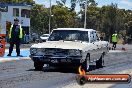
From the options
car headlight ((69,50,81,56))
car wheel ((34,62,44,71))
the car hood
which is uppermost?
the car hood

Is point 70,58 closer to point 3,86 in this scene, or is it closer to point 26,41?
point 3,86

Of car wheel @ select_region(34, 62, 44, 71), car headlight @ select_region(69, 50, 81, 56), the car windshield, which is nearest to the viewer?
car headlight @ select_region(69, 50, 81, 56)

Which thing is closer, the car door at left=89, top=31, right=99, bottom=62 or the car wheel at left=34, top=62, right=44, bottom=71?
the car wheel at left=34, top=62, right=44, bottom=71

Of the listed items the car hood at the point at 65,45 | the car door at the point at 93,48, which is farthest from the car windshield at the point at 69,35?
the car hood at the point at 65,45

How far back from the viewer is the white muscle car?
13.9 m

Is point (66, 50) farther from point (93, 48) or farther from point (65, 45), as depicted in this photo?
point (93, 48)

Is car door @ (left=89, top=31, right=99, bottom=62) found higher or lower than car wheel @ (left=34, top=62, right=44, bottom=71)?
higher

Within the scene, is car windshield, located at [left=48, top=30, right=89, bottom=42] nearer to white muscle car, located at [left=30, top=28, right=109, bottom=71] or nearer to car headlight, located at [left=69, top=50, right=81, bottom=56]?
white muscle car, located at [left=30, top=28, right=109, bottom=71]

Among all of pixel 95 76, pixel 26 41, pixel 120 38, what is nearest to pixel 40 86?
pixel 95 76

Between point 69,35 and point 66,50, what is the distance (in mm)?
1704

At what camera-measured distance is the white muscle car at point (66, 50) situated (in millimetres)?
13859

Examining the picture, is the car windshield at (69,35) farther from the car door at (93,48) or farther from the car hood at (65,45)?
the car hood at (65,45)

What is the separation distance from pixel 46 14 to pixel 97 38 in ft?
256

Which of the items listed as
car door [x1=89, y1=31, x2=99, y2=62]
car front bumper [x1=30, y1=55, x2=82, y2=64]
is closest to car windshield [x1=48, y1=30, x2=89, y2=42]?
car door [x1=89, y1=31, x2=99, y2=62]
